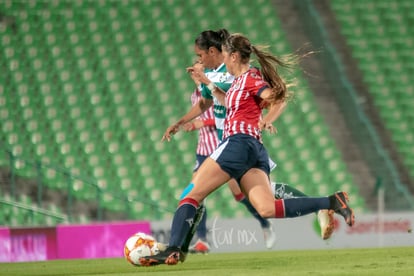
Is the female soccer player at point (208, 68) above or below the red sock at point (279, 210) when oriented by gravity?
above

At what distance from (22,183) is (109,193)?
1.33m

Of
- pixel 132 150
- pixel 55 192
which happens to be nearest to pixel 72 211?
pixel 55 192

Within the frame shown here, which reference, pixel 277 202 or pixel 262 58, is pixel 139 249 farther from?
pixel 262 58

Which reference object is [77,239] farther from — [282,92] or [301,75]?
[301,75]

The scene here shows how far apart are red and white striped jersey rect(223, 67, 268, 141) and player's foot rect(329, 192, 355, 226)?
85 centimetres

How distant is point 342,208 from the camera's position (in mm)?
8328

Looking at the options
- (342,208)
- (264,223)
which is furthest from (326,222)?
(264,223)

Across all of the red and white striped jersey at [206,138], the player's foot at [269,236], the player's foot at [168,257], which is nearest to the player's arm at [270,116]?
the player's foot at [168,257]

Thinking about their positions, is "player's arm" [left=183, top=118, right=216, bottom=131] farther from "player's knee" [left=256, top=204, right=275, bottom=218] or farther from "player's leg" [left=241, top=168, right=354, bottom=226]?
"player's knee" [left=256, top=204, right=275, bottom=218]

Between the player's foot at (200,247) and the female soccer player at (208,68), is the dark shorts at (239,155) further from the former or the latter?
the player's foot at (200,247)

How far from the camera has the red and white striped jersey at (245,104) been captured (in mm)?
8141

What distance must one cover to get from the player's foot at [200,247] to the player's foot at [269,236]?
0.70 metres

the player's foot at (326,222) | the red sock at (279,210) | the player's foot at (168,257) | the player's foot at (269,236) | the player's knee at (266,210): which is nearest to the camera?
the player's foot at (168,257)

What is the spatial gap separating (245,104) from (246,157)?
459 millimetres
